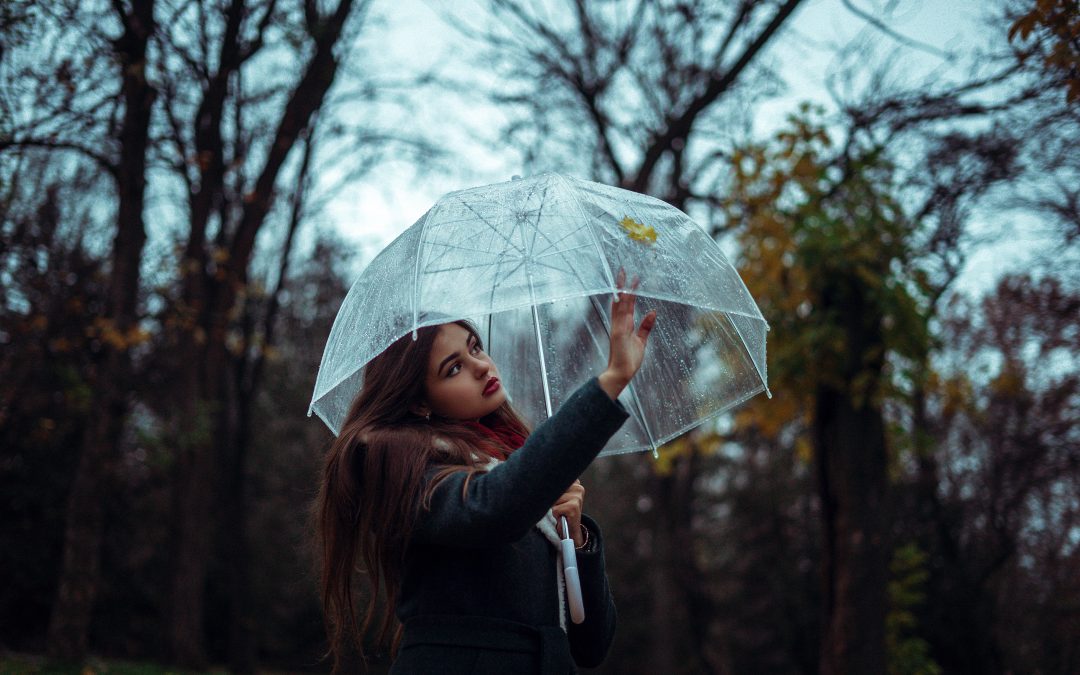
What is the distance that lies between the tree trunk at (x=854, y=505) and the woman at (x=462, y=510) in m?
4.24

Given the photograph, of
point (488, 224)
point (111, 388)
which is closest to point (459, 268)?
point (488, 224)

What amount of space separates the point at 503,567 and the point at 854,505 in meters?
4.72

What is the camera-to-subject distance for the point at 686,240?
2445 millimetres

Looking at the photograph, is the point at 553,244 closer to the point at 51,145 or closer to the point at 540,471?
the point at 540,471

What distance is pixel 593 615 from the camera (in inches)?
85.1

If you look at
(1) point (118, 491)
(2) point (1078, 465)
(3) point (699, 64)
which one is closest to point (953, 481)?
(2) point (1078, 465)

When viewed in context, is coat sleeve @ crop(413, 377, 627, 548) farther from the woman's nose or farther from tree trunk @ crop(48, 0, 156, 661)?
tree trunk @ crop(48, 0, 156, 661)

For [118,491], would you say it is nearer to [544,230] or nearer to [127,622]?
[127,622]

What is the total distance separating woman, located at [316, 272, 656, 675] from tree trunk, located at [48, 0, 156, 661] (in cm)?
489

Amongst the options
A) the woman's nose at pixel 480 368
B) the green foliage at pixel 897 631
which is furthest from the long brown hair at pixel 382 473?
the green foliage at pixel 897 631

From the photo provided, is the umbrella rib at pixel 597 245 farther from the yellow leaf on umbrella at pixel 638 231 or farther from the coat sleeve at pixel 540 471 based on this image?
the coat sleeve at pixel 540 471

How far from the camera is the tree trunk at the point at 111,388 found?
6383 millimetres

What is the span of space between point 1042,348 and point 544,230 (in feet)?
26.7

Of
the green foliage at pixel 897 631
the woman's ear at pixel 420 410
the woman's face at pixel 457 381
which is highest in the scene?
the woman's face at pixel 457 381
